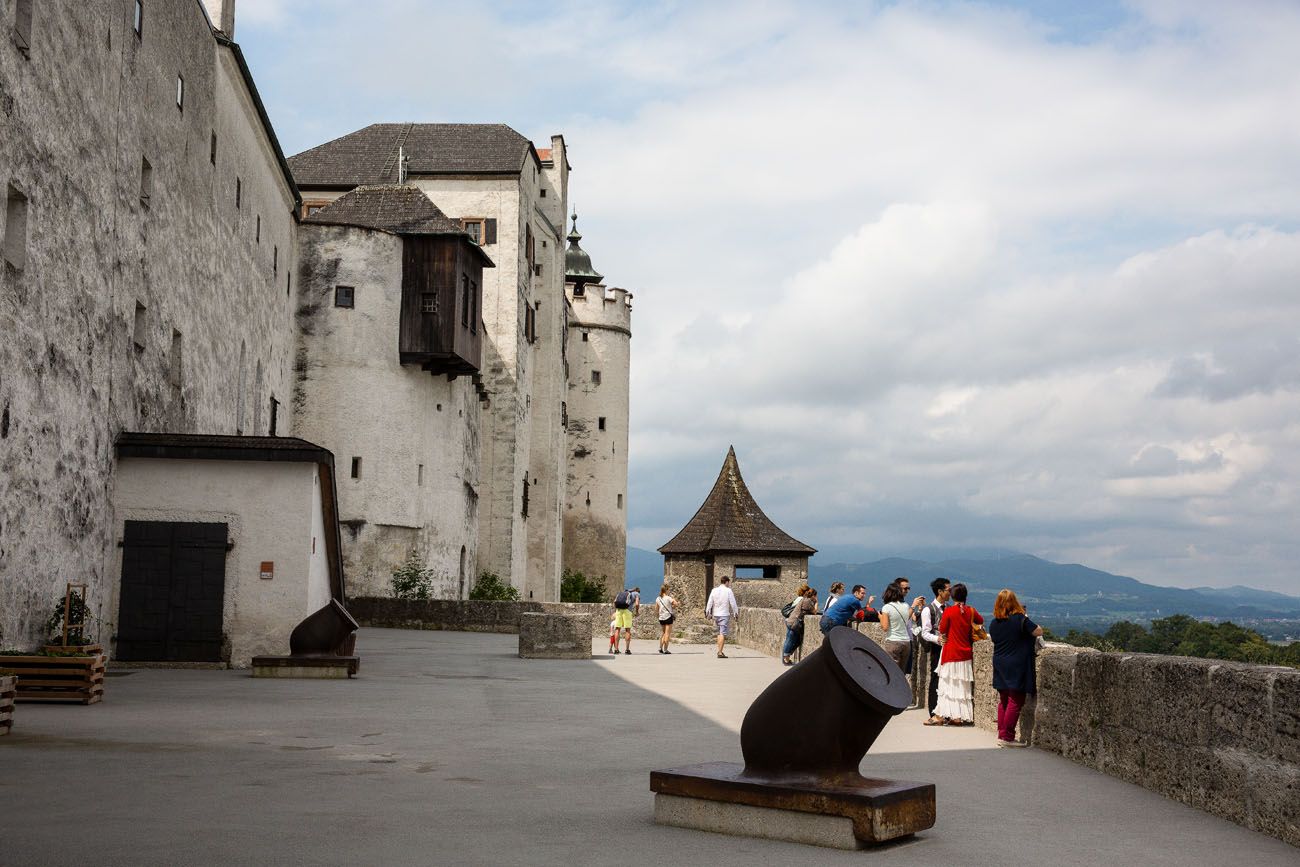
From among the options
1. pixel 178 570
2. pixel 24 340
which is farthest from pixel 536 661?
pixel 24 340

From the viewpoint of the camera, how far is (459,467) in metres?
48.0

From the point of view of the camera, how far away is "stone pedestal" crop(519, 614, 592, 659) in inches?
1011

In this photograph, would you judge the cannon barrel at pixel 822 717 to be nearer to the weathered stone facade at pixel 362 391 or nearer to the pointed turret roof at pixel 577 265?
the weathered stone facade at pixel 362 391

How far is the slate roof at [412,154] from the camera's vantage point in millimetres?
55062

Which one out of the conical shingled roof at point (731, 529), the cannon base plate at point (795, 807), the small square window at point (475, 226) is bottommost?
the cannon base plate at point (795, 807)

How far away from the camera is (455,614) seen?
3806 centimetres

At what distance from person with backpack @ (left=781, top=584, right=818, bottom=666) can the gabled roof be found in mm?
22609

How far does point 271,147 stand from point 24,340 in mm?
20533

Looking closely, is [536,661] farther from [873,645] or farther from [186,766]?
[873,645]

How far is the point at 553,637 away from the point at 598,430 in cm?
4818

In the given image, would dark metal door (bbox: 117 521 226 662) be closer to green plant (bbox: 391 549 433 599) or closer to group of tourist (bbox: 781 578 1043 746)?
group of tourist (bbox: 781 578 1043 746)

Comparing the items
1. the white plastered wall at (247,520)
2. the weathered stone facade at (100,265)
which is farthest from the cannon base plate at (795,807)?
the white plastered wall at (247,520)

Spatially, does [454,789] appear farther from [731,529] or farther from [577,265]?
[577,265]

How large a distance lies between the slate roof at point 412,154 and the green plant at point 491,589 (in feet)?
53.6
